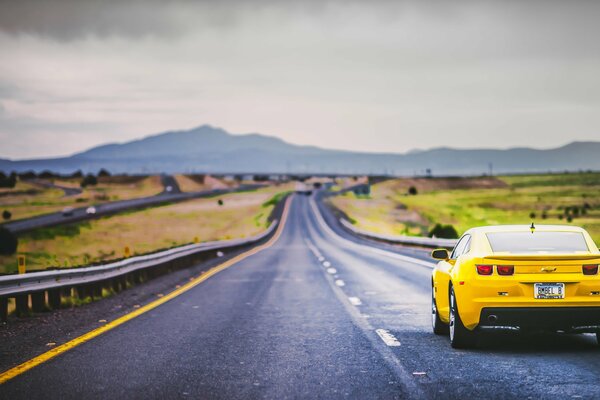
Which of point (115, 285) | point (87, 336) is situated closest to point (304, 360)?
point (87, 336)

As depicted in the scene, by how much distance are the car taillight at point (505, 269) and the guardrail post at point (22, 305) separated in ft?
26.1

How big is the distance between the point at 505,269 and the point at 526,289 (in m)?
0.31

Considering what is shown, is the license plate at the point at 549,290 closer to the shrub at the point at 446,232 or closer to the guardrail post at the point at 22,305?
the guardrail post at the point at 22,305

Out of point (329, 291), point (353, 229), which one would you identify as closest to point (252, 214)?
point (353, 229)

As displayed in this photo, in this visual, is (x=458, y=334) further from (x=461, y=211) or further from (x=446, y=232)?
(x=461, y=211)

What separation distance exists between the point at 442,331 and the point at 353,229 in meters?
65.7

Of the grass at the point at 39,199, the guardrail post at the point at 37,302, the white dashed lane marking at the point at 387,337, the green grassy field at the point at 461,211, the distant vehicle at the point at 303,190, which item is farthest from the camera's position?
the distant vehicle at the point at 303,190

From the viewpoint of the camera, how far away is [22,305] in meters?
13.0

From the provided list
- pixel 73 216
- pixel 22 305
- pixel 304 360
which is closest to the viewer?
pixel 304 360

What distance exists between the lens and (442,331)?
10430mm

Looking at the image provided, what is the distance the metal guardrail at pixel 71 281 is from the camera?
12.3 m

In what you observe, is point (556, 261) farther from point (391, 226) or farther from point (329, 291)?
point (391, 226)

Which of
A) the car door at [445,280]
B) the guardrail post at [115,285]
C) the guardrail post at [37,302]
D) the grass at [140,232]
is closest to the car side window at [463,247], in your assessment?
the car door at [445,280]

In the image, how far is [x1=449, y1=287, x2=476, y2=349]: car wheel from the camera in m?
9.02
